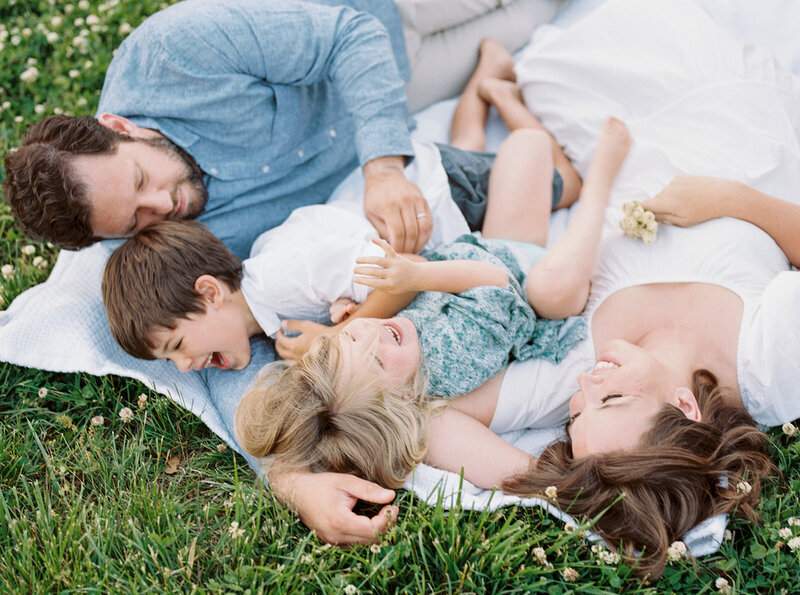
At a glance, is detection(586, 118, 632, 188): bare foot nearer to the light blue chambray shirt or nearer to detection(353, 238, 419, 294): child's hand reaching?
the light blue chambray shirt

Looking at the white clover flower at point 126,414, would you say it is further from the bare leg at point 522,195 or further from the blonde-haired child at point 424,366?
the bare leg at point 522,195

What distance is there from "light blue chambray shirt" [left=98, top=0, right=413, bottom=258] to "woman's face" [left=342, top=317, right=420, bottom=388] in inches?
33.6

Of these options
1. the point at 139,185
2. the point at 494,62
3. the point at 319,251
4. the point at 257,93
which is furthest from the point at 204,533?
the point at 494,62

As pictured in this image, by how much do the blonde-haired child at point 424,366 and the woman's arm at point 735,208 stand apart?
300 millimetres

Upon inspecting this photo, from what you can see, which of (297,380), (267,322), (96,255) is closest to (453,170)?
(267,322)

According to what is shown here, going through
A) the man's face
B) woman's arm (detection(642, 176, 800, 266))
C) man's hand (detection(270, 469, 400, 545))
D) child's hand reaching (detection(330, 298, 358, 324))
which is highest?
the man's face

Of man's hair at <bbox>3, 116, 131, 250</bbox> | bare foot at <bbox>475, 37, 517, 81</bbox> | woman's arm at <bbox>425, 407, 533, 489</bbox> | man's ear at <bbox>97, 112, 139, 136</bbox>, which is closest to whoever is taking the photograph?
woman's arm at <bbox>425, 407, 533, 489</bbox>

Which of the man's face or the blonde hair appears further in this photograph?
the man's face

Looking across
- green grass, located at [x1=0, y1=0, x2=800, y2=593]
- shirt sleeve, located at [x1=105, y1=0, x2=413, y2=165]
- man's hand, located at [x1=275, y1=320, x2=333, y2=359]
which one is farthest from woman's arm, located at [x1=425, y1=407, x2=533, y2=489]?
shirt sleeve, located at [x1=105, y1=0, x2=413, y2=165]

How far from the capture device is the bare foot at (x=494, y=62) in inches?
138

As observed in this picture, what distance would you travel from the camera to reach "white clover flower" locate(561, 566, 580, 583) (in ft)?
5.87

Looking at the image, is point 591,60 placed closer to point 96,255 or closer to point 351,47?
point 351,47

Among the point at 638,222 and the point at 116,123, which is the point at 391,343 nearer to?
the point at 638,222

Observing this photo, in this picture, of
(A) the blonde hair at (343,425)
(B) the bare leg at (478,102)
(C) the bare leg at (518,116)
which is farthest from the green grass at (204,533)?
(B) the bare leg at (478,102)
